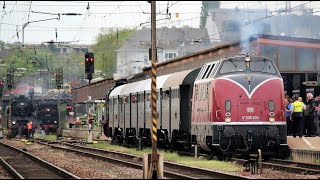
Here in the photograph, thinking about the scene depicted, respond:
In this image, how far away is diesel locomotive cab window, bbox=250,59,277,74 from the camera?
Answer: 1004 inches

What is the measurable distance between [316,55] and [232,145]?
13.6m

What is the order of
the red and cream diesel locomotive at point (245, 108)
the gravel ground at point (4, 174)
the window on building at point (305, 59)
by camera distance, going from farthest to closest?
the window on building at point (305, 59) < the red and cream diesel locomotive at point (245, 108) < the gravel ground at point (4, 174)

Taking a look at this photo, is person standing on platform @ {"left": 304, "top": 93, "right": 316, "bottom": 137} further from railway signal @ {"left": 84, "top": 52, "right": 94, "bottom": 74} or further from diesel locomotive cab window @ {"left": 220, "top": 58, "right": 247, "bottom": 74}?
railway signal @ {"left": 84, "top": 52, "right": 94, "bottom": 74}

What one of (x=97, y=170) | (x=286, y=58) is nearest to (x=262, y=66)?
(x=97, y=170)

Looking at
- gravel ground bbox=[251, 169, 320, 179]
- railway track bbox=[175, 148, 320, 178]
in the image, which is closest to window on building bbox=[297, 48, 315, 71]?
railway track bbox=[175, 148, 320, 178]

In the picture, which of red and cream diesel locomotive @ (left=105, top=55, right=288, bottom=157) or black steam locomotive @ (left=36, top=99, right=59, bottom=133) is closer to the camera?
red and cream diesel locomotive @ (left=105, top=55, right=288, bottom=157)

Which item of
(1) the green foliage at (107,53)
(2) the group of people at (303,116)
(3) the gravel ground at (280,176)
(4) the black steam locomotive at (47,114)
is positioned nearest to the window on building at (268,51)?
(2) the group of people at (303,116)

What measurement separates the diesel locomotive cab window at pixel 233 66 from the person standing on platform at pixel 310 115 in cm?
431

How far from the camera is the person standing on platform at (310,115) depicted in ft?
95.0

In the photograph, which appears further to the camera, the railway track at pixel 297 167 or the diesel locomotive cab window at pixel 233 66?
the diesel locomotive cab window at pixel 233 66

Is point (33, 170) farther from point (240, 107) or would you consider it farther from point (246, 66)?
point (246, 66)

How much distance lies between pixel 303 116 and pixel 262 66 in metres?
4.72

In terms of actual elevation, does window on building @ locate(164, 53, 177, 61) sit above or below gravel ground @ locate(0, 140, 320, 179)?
above

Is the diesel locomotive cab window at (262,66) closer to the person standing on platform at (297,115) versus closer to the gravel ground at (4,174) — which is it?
the person standing on platform at (297,115)
